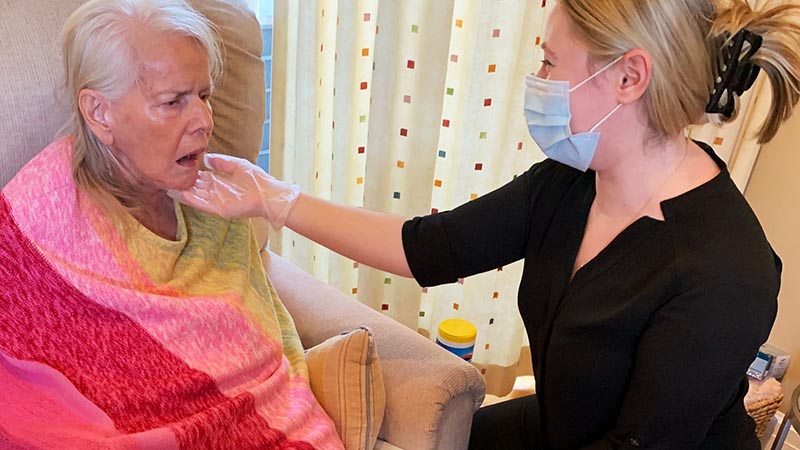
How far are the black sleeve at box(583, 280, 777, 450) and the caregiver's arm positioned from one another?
18.8 inches

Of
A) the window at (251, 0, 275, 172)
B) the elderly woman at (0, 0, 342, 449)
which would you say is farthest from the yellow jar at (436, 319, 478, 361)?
the window at (251, 0, 275, 172)

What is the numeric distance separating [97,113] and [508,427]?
99 centimetres

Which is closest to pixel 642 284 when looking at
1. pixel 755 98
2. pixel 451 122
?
pixel 451 122

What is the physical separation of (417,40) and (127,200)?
91 centimetres

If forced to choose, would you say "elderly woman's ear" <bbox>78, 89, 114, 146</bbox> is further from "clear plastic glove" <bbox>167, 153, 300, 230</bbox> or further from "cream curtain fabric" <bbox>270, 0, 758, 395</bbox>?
"cream curtain fabric" <bbox>270, 0, 758, 395</bbox>

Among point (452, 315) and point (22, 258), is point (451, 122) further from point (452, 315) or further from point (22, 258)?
point (22, 258)

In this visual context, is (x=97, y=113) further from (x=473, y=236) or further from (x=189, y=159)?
(x=473, y=236)

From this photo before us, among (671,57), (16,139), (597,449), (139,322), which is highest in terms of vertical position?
(671,57)

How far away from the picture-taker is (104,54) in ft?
3.57

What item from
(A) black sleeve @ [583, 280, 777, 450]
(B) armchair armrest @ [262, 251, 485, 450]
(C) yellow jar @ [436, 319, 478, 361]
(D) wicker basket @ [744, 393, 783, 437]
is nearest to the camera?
(A) black sleeve @ [583, 280, 777, 450]

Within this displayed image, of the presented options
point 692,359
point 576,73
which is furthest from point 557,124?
point 692,359

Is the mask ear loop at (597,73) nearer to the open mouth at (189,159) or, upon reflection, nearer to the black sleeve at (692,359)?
the black sleeve at (692,359)

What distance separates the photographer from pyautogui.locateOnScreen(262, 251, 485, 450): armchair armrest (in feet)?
4.21

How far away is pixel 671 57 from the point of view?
3.48 ft
